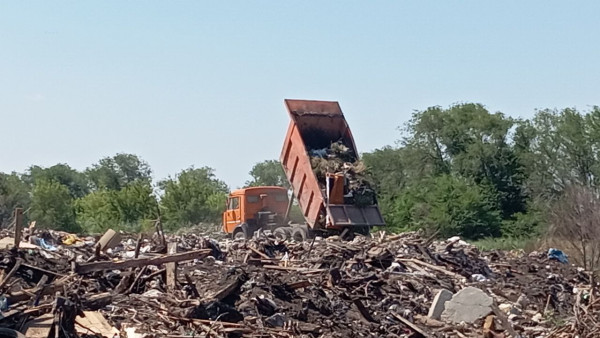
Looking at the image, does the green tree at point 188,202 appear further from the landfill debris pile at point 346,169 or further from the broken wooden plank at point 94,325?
the broken wooden plank at point 94,325

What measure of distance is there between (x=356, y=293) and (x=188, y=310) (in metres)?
3.92


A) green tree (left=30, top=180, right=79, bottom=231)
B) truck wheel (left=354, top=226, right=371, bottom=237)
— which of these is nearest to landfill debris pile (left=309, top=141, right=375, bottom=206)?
truck wheel (left=354, top=226, right=371, bottom=237)

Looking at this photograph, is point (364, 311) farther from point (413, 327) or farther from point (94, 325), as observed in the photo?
point (94, 325)

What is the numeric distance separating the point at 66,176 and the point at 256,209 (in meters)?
67.6

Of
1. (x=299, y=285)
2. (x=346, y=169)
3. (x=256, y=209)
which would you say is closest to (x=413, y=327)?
(x=299, y=285)

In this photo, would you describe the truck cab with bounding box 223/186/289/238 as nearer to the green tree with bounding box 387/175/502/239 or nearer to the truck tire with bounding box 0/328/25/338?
the green tree with bounding box 387/175/502/239

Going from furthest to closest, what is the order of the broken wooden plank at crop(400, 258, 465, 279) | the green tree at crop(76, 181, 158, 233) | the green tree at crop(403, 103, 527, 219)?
1. the green tree at crop(76, 181, 158, 233)
2. the green tree at crop(403, 103, 527, 219)
3. the broken wooden plank at crop(400, 258, 465, 279)

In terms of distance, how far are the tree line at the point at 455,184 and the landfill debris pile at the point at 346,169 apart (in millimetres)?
21846

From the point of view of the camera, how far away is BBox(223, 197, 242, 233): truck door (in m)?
27.4

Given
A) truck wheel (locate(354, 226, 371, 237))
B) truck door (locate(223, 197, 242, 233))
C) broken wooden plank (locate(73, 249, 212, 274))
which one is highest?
truck door (locate(223, 197, 242, 233))

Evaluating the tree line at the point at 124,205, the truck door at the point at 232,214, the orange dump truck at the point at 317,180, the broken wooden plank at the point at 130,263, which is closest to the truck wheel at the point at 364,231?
the orange dump truck at the point at 317,180

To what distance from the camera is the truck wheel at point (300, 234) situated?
22.6 meters

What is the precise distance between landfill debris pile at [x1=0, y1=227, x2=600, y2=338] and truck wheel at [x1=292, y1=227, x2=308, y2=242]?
4532mm

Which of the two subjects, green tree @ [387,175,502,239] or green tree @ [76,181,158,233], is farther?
green tree @ [76,181,158,233]
